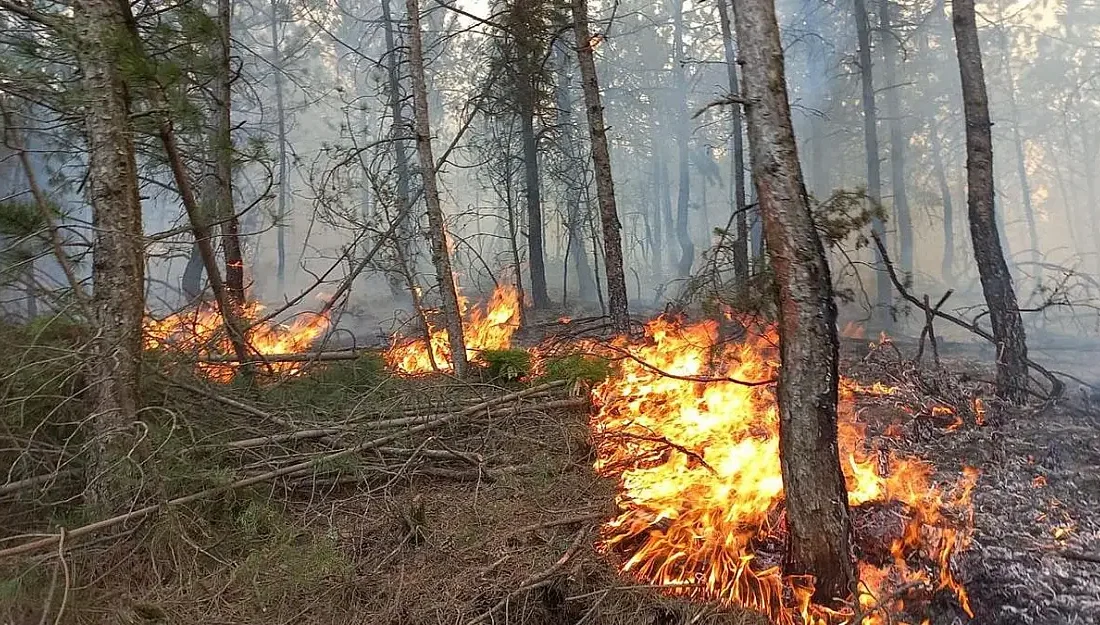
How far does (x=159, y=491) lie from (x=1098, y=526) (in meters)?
6.15

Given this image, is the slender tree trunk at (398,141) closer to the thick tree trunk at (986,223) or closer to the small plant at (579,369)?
the small plant at (579,369)

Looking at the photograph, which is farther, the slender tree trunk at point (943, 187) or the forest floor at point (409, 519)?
the slender tree trunk at point (943, 187)

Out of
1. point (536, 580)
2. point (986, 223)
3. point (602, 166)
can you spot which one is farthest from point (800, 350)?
point (602, 166)

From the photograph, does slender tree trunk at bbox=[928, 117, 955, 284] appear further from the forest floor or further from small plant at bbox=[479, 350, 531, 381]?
small plant at bbox=[479, 350, 531, 381]

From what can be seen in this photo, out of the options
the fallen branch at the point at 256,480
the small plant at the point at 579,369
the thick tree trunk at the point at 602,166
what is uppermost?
the thick tree trunk at the point at 602,166

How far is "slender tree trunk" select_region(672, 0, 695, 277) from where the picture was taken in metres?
25.0

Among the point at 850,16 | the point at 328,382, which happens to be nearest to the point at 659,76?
the point at 850,16

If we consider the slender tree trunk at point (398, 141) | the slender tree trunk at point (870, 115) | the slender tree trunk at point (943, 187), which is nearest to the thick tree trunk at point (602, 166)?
the slender tree trunk at point (398, 141)

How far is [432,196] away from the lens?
7395 mm

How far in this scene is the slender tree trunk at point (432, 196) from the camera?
7.32 metres

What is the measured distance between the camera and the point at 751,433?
5066 mm

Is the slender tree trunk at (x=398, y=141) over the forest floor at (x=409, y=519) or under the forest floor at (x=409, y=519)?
over

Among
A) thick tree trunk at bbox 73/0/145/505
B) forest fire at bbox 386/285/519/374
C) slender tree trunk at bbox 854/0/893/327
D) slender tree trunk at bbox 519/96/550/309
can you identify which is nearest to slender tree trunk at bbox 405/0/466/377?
forest fire at bbox 386/285/519/374

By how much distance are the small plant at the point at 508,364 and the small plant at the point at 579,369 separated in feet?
1.24
